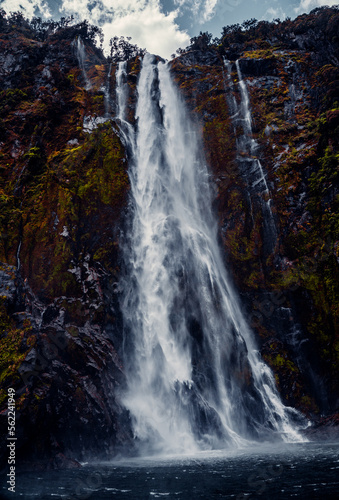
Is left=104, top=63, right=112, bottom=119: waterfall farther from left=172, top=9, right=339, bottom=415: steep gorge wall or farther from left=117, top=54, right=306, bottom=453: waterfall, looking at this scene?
left=172, top=9, right=339, bottom=415: steep gorge wall

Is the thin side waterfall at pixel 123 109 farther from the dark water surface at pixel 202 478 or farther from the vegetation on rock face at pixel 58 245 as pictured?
the dark water surface at pixel 202 478

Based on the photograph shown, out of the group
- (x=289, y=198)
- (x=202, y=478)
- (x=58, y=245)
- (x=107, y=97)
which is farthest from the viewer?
(x=107, y=97)

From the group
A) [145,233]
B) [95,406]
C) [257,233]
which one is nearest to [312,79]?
[257,233]

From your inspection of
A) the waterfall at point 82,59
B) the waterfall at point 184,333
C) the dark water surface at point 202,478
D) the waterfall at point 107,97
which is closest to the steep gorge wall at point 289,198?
the waterfall at point 184,333

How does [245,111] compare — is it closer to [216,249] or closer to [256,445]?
[216,249]

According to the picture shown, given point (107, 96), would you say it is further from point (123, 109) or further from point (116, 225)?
point (116, 225)

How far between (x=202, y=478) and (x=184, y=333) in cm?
785

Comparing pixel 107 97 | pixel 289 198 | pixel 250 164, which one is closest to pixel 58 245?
pixel 250 164

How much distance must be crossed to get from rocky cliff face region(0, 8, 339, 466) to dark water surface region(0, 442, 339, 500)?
233 cm

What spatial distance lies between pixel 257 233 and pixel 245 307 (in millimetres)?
4068

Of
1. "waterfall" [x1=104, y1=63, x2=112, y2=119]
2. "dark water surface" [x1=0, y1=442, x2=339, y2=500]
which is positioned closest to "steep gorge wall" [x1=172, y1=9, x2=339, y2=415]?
"dark water surface" [x1=0, y1=442, x2=339, y2=500]

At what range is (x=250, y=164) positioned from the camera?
2016cm

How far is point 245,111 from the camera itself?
876 inches

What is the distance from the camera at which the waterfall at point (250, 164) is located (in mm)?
18392
